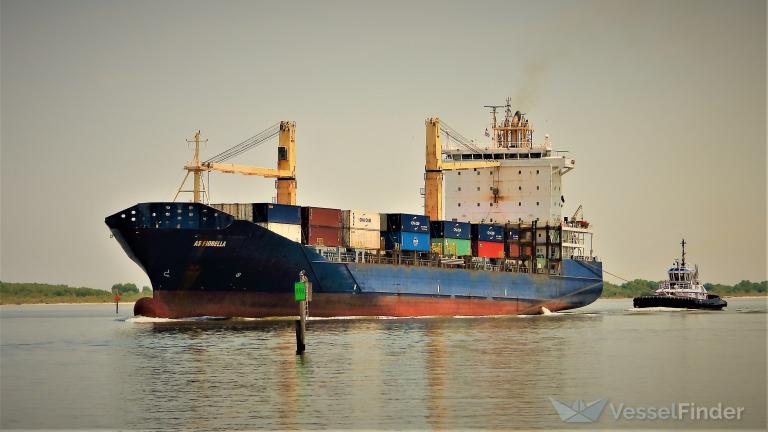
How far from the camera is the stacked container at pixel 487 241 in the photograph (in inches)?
2832

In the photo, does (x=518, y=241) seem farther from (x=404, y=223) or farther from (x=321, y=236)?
(x=321, y=236)

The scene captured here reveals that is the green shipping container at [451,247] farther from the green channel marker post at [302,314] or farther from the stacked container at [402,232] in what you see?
the green channel marker post at [302,314]

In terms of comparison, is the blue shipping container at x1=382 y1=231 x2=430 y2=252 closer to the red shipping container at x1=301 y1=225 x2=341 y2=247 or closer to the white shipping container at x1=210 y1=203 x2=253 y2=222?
the red shipping container at x1=301 y1=225 x2=341 y2=247

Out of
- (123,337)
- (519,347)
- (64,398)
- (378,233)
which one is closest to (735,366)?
(519,347)

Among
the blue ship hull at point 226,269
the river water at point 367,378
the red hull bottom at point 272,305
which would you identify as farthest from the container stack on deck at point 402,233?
the river water at point 367,378

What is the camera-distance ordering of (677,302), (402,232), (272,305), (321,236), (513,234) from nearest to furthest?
(272,305), (321,236), (402,232), (513,234), (677,302)

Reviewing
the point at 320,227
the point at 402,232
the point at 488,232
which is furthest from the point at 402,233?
the point at 488,232

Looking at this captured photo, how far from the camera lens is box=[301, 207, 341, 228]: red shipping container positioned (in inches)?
2292

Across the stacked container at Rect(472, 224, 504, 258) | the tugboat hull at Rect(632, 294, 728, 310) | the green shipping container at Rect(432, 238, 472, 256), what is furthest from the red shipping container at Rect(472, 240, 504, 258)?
the tugboat hull at Rect(632, 294, 728, 310)

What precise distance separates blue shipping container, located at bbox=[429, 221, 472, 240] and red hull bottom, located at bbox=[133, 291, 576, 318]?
413 centimetres

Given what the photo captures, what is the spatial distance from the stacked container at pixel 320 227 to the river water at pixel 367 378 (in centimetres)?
707

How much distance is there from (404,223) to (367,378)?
32.8 metres

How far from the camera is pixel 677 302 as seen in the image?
8594cm

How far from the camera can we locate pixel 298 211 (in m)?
57.6
